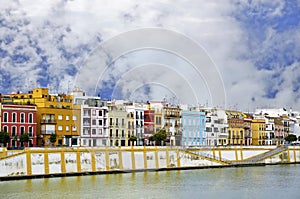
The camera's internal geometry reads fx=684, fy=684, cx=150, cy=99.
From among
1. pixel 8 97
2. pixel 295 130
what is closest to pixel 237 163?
pixel 8 97

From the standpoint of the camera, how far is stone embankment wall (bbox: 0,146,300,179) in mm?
61469

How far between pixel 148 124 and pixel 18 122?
23323 mm

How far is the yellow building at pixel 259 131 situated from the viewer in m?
125

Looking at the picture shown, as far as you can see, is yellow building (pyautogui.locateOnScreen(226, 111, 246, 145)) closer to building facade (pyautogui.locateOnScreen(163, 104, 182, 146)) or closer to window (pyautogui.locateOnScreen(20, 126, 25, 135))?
building facade (pyautogui.locateOnScreen(163, 104, 182, 146))

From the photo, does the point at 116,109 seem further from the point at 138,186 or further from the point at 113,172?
the point at 138,186

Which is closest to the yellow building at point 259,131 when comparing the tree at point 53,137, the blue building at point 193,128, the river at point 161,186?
the blue building at point 193,128

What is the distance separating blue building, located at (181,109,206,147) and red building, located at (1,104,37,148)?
87.3ft

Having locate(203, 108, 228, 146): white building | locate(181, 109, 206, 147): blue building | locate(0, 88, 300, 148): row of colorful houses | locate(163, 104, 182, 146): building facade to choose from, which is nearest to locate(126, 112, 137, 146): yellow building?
locate(0, 88, 300, 148): row of colorful houses

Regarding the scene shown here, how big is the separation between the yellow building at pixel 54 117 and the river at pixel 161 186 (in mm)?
15483

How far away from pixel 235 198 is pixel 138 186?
9.63m

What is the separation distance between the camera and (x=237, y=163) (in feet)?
287

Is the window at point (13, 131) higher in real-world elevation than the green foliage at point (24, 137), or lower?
higher

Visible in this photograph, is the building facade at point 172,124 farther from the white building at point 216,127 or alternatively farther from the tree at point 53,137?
the tree at point 53,137

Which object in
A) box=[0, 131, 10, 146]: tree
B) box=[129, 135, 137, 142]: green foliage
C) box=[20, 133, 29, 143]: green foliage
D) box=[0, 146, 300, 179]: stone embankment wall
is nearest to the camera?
box=[0, 146, 300, 179]: stone embankment wall
